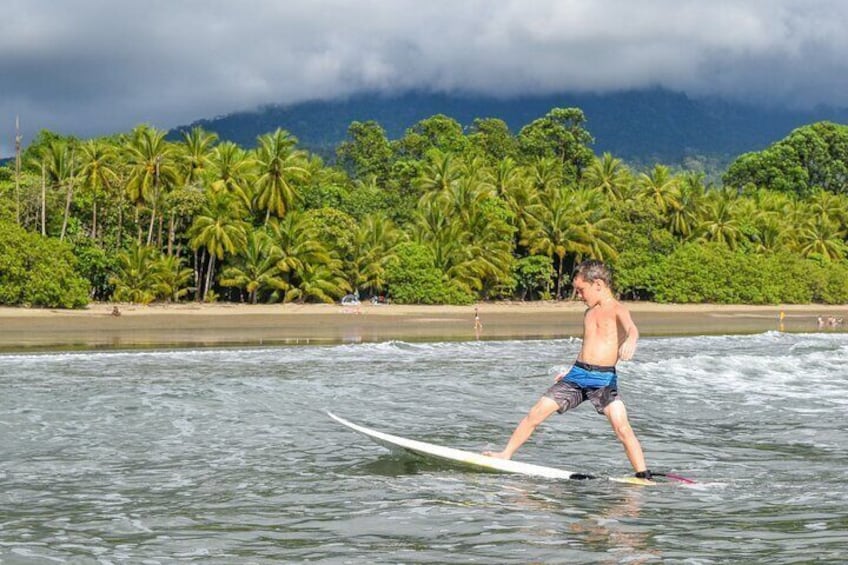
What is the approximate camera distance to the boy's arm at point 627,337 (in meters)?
7.01

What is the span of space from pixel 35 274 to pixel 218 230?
9.69 metres

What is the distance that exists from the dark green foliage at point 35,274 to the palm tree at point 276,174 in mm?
12751

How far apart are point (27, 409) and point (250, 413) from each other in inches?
107

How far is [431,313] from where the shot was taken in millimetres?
46938

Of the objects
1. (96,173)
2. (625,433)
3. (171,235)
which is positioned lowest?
(625,433)

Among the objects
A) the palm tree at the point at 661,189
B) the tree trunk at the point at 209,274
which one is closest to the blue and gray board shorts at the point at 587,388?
the tree trunk at the point at 209,274

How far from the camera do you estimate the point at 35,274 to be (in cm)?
3947

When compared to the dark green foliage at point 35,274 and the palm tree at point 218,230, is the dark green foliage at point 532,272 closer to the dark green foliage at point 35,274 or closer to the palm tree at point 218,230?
the palm tree at point 218,230

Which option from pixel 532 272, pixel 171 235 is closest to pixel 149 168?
pixel 171 235

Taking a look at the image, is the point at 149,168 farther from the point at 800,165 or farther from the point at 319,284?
the point at 800,165

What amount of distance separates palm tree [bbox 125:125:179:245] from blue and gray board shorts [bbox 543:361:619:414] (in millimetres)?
43563

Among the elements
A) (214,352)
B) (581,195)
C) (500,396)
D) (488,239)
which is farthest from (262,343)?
(581,195)

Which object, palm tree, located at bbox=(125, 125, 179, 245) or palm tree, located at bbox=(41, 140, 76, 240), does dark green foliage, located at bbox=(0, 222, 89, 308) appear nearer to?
palm tree, located at bbox=(125, 125, 179, 245)

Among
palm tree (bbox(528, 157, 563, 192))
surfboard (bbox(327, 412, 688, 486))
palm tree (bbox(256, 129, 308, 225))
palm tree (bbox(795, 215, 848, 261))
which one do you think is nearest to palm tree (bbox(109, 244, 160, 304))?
palm tree (bbox(256, 129, 308, 225))
